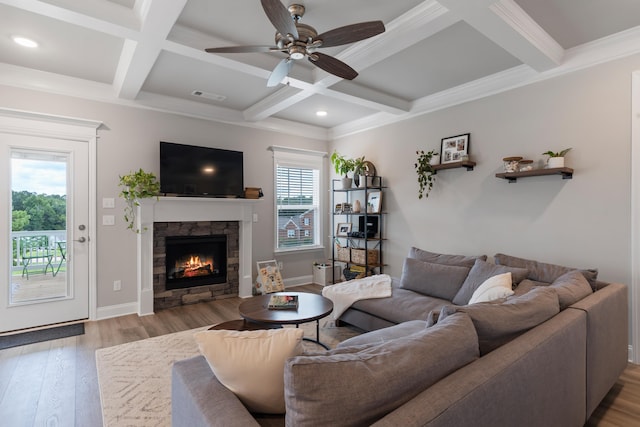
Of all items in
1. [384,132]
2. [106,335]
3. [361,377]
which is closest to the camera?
[361,377]

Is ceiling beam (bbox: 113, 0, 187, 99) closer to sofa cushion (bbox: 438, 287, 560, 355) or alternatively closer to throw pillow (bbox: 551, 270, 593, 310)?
sofa cushion (bbox: 438, 287, 560, 355)

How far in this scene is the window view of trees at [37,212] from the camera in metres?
3.45

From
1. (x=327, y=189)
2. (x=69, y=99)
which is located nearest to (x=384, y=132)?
(x=327, y=189)

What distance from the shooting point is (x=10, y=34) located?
277 centimetres

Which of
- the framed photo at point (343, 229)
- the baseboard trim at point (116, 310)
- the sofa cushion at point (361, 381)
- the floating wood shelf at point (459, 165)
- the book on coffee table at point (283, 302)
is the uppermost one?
the floating wood shelf at point (459, 165)

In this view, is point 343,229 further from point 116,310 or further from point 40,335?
point 40,335

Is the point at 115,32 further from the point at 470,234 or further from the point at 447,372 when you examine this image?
the point at 470,234

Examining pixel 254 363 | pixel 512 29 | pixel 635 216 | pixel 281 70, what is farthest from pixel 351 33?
pixel 635 216

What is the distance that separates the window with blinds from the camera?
544 cm

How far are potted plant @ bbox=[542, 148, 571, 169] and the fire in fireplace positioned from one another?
13.2ft

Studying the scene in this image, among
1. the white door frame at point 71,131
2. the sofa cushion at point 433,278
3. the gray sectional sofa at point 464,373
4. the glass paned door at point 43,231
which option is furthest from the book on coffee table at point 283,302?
the glass paned door at point 43,231

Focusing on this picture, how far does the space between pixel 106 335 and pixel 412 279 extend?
319 centimetres

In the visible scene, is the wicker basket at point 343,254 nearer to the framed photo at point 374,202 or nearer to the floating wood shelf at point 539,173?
the framed photo at point 374,202

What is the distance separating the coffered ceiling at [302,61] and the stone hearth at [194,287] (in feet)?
5.11
